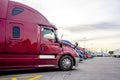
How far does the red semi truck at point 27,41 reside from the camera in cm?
1184

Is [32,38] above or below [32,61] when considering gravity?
above

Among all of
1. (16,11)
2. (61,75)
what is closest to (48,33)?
(16,11)

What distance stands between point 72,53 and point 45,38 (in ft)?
6.03

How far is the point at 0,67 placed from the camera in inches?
460

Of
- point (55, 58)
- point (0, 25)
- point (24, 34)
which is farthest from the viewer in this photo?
point (55, 58)

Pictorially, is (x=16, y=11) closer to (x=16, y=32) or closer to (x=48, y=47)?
(x=16, y=32)

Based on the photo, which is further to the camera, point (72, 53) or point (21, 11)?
point (72, 53)

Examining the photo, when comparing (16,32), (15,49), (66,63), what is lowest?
(66,63)

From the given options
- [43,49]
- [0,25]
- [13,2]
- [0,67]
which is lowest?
[0,67]

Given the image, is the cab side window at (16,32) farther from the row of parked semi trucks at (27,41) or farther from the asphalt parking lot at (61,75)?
the asphalt parking lot at (61,75)

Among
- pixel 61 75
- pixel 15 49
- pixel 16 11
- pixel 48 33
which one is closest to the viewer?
pixel 61 75

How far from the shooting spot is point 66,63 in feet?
45.9

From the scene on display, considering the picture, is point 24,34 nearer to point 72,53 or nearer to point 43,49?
point 43,49

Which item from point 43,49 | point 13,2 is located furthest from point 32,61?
point 13,2
